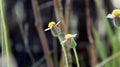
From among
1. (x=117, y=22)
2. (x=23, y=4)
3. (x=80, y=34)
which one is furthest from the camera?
(x=80, y=34)

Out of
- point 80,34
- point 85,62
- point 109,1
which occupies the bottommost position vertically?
point 85,62

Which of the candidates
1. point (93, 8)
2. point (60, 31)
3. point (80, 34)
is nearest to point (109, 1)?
point (93, 8)

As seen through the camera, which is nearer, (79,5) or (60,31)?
(60,31)

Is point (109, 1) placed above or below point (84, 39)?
above

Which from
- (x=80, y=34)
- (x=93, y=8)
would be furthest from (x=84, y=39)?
(x=93, y=8)

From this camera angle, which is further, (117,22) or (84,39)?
(84,39)

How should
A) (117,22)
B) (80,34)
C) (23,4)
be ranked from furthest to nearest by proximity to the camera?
1. (80,34)
2. (23,4)
3. (117,22)

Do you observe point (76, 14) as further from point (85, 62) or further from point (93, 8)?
point (85, 62)

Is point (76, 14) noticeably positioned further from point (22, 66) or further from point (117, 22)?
point (117, 22)

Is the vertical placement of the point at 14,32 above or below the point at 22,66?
above
